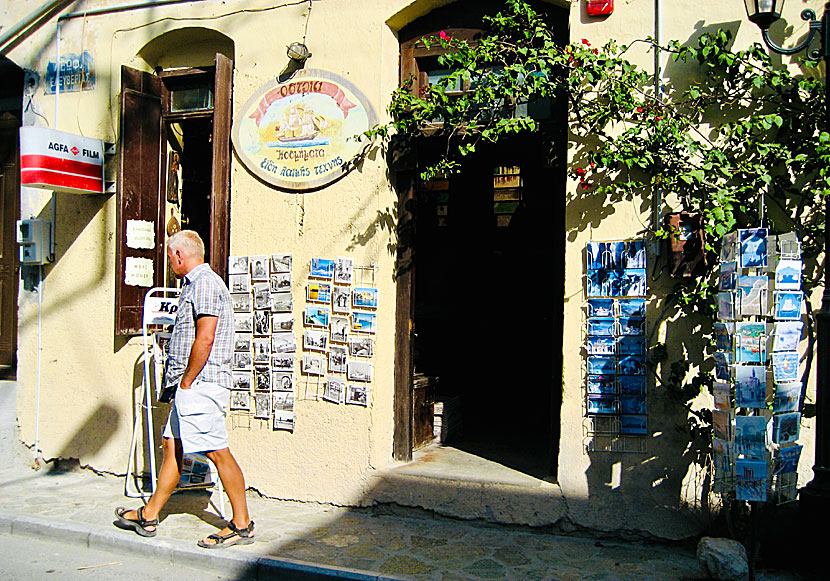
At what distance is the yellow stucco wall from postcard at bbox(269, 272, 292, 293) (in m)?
0.07

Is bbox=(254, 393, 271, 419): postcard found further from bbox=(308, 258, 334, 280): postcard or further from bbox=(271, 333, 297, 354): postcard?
bbox=(308, 258, 334, 280): postcard

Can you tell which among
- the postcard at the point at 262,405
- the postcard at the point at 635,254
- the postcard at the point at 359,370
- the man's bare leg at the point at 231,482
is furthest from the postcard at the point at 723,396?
the postcard at the point at 262,405

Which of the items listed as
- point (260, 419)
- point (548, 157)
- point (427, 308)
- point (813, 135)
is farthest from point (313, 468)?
point (813, 135)

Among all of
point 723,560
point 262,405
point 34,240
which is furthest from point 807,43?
point 34,240

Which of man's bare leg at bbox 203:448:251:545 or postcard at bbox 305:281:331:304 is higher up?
postcard at bbox 305:281:331:304

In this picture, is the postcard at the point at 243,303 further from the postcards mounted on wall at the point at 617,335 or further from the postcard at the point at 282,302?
the postcards mounted on wall at the point at 617,335

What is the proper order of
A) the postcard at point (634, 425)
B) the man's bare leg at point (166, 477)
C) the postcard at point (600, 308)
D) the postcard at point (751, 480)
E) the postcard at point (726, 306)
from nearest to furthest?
the postcard at point (751, 480)
the postcard at point (726, 306)
the man's bare leg at point (166, 477)
the postcard at point (634, 425)
the postcard at point (600, 308)

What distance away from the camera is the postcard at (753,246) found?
14.0ft

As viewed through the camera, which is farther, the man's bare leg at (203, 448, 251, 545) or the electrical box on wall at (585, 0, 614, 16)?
the electrical box on wall at (585, 0, 614, 16)

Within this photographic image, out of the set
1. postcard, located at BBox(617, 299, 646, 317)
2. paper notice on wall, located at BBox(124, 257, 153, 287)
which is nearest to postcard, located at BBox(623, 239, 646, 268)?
postcard, located at BBox(617, 299, 646, 317)

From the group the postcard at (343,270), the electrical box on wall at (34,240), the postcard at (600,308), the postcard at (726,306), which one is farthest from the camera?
the electrical box on wall at (34,240)

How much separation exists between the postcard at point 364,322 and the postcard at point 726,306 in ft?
8.66

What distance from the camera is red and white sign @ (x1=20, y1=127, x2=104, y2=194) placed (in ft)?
19.8

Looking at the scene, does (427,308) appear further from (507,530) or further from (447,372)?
(507,530)
